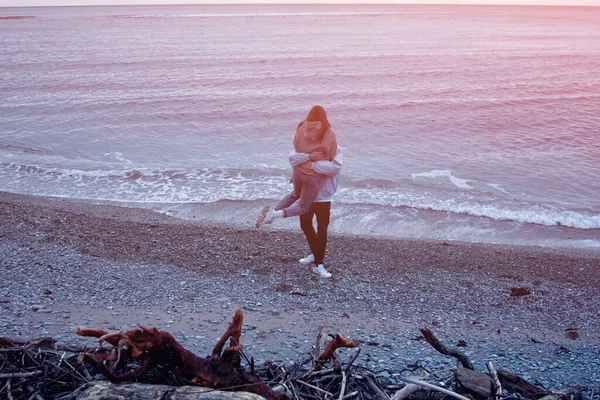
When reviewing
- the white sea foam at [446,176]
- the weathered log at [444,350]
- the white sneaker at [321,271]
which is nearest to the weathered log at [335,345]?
the weathered log at [444,350]

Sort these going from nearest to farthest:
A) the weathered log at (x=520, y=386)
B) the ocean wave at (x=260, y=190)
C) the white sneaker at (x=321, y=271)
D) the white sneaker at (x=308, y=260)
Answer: the weathered log at (x=520, y=386)
the white sneaker at (x=321, y=271)
the white sneaker at (x=308, y=260)
the ocean wave at (x=260, y=190)

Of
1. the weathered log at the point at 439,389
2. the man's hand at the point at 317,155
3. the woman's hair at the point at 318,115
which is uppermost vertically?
the woman's hair at the point at 318,115

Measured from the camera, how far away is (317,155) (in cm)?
575

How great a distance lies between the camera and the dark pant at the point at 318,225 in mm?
6188

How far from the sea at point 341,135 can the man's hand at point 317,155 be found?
4397mm

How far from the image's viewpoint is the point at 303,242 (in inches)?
329

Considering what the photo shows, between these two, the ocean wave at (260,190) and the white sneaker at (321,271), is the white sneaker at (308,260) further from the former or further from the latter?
the ocean wave at (260,190)

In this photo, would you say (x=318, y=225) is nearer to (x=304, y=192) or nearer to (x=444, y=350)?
(x=304, y=192)

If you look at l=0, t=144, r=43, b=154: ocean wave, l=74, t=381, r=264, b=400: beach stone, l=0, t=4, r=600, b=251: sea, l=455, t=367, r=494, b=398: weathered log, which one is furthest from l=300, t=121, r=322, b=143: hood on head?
l=0, t=144, r=43, b=154: ocean wave

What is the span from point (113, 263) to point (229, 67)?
25.9 meters

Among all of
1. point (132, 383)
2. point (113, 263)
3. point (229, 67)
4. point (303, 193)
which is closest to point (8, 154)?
point (113, 263)

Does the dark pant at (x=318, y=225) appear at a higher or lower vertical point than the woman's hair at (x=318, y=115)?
lower

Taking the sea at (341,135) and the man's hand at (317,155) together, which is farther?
the sea at (341,135)

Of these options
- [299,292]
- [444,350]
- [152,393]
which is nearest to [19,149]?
[299,292]
